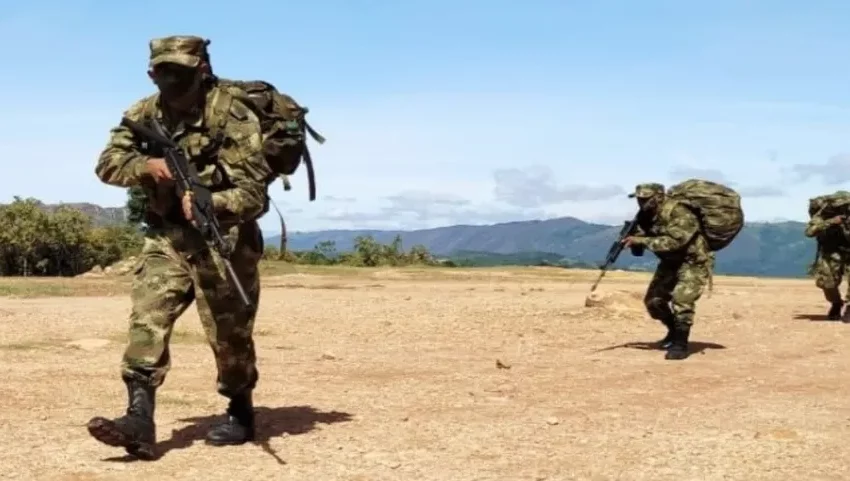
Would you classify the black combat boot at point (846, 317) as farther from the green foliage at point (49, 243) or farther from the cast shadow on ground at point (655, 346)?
the green foliage at point (49, 243)

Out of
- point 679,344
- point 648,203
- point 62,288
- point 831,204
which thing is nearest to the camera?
point 679,344

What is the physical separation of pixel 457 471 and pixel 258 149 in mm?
2112

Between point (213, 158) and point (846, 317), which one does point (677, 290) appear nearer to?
point (846, 317)

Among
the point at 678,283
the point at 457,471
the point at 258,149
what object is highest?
the point at 258,149

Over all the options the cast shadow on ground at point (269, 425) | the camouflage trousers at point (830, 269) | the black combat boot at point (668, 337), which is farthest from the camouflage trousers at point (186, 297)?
the camouflage trousers at point (830, 269)

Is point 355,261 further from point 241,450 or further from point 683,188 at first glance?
point 241,450

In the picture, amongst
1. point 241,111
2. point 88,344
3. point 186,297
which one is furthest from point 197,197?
point 88,344

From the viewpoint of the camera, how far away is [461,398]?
8.91 metres

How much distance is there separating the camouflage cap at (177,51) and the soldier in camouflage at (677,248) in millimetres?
7353

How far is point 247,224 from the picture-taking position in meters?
6.47

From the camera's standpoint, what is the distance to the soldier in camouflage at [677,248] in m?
12.4

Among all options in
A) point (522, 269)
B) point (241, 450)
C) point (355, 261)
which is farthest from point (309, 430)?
point (355, 261)

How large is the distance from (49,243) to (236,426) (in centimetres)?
3948

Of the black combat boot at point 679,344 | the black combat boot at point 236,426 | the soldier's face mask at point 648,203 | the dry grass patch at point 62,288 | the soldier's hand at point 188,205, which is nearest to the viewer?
the soldier's hand at point 188,205
